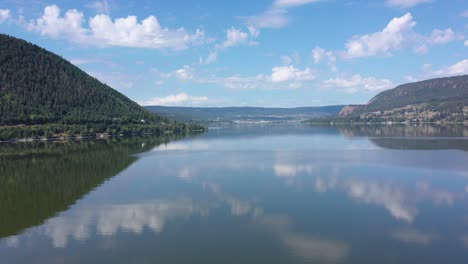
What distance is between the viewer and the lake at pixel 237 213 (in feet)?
65.2

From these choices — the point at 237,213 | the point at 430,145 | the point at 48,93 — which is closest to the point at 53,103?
→ the point at 48,93

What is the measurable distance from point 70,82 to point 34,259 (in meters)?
140

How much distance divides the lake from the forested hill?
2631 inches

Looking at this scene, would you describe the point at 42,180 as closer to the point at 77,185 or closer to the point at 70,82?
the point at 77,185

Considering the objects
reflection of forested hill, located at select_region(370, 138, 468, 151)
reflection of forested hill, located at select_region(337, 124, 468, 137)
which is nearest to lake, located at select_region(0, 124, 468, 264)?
reflection of forested hill, located at select_region(370, 138, 468, 151)

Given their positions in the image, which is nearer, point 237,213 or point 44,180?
point 237,213

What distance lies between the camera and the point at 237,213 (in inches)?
1077

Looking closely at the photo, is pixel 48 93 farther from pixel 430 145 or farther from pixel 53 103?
pixel 430 145

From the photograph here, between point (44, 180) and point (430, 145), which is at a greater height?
point (44, 180)

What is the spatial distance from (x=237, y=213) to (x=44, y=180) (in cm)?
2409

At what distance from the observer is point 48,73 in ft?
473

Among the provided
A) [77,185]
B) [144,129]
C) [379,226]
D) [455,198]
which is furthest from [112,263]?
[144,129]

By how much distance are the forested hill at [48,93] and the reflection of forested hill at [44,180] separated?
45.9 metres

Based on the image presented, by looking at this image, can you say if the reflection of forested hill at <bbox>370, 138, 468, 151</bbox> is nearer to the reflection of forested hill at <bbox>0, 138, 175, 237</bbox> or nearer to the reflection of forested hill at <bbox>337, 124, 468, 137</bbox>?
the reflection of forested hill at <bbox>337, 124, 468, 137</bbox>
